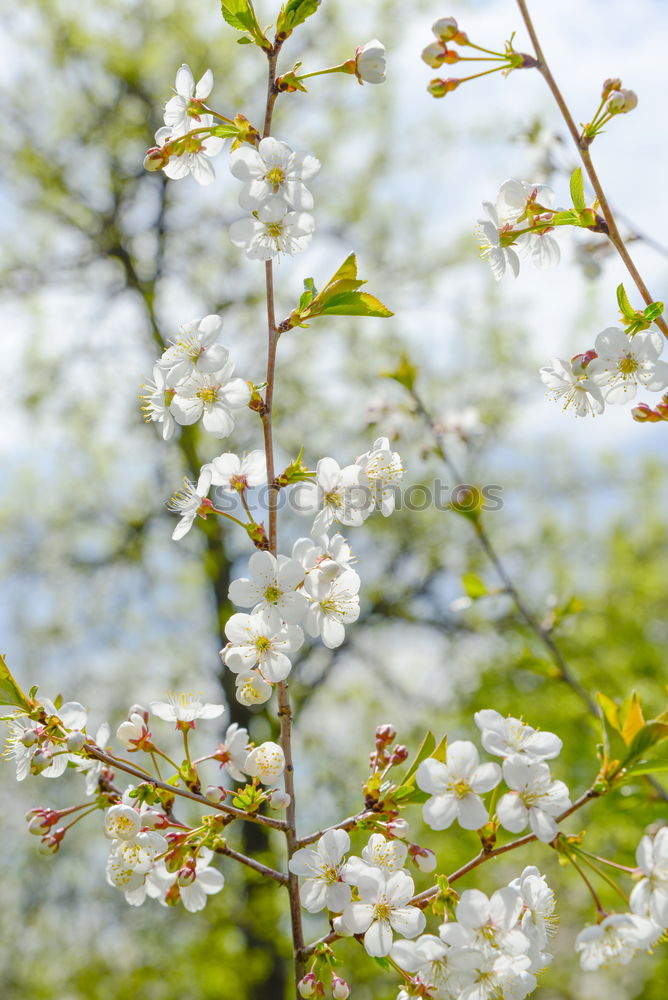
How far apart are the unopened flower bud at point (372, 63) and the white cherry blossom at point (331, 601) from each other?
819 millimetres

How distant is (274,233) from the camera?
4.46ft

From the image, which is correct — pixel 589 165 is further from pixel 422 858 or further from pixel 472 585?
pixel 472 585

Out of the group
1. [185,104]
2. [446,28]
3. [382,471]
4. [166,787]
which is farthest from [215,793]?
[446,28]

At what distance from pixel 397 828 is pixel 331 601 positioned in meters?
0.35

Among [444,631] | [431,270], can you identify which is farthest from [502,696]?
[431,270]

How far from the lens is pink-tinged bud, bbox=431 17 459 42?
52.0 inches

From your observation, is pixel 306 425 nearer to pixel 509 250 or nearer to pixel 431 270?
pixel 431 270

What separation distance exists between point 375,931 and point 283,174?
1.13 metres

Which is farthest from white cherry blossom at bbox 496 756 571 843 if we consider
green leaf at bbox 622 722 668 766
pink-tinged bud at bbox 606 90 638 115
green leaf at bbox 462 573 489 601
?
green leaf at bbox 462 573 489 601

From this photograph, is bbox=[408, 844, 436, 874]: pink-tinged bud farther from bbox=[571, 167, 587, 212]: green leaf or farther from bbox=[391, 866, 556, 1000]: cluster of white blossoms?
bbox=[571, 167, 587, 212]: green leaf

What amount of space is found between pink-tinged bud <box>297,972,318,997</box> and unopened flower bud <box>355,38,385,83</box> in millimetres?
1371

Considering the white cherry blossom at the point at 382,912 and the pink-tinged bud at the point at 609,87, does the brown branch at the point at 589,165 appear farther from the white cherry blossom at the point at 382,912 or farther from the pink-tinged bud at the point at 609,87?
the white cherry blossom at the point at 382,912

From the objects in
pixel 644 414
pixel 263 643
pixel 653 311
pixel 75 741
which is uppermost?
pixel 653 311

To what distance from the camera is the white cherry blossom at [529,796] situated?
1.05 m
